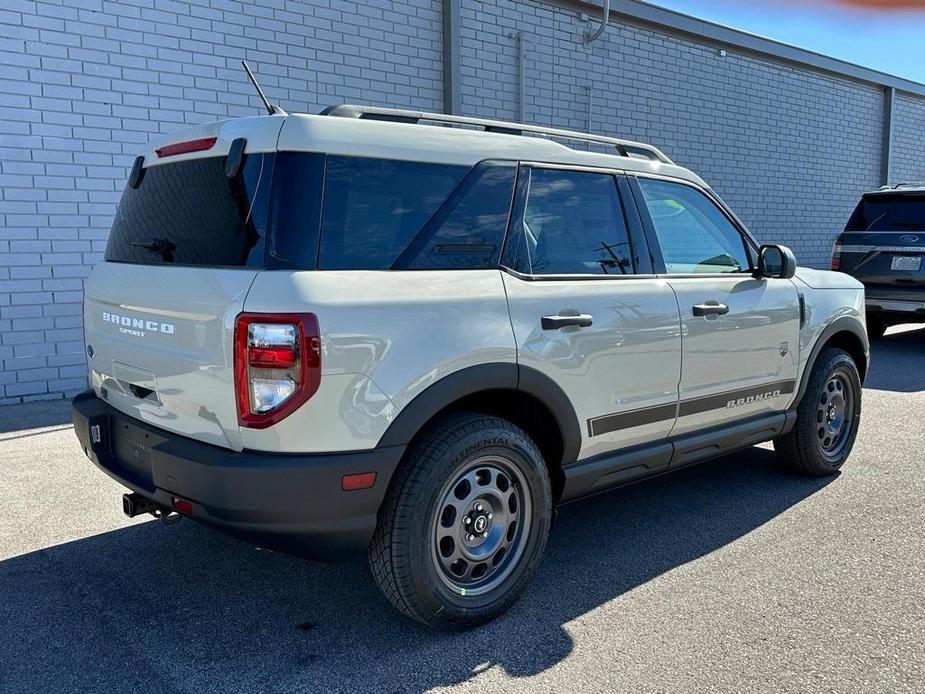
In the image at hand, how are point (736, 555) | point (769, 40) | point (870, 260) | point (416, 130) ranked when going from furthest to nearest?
point (769, 40) < point (870, 260) < point (736, 555) < point (416, 130)

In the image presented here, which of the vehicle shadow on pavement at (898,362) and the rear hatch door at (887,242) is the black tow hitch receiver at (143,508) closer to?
the vehicle shadow on pavement at (898,362)

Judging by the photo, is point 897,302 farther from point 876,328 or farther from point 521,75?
point 521,75

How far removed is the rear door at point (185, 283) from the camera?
8.81ft

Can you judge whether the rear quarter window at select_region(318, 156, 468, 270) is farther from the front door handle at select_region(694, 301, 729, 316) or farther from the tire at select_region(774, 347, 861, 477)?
the tire at select_region(774, 347, 861, 477)

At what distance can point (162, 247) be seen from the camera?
10.3 ft

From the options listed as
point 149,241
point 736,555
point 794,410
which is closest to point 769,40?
point 794,410

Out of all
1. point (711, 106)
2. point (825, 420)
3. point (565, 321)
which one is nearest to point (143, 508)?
point (565, 321)

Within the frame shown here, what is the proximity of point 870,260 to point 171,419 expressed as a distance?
993cm

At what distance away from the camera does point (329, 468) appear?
2.61 metres

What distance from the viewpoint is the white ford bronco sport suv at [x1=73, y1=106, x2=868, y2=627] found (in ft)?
8.55

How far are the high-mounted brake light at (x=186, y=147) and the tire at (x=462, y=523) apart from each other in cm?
144

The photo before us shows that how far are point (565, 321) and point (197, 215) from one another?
157 centimetres

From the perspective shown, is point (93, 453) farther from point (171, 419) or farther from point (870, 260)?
point (870, 260)

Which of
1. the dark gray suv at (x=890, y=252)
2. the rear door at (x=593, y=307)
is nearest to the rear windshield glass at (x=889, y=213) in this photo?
the dark gray suv at (x=890, y=252)
